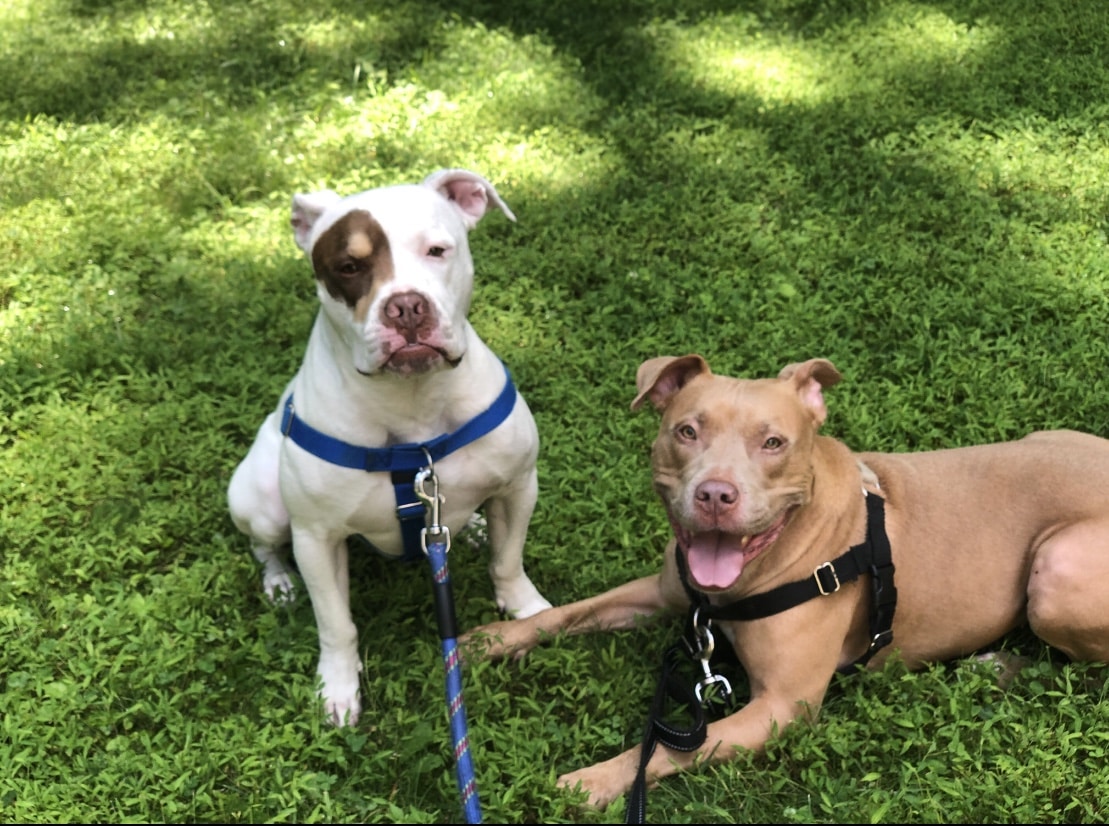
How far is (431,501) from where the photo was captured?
11.3 feet

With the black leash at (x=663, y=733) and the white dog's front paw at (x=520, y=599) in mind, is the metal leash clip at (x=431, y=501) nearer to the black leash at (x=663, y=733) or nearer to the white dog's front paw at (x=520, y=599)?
the white dog's front paw at (x=520, y=599)

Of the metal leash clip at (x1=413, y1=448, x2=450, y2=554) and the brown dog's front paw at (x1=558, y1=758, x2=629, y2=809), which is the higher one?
the metal leash clip at (x1=413, y1=448, x2=450, y2=554)

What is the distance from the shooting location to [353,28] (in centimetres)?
894

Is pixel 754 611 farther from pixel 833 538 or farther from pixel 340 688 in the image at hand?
pixel 340 688

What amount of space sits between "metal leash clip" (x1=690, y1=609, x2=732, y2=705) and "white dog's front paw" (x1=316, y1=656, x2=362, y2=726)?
3.83 ft

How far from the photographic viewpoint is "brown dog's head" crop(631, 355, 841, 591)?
3150mm

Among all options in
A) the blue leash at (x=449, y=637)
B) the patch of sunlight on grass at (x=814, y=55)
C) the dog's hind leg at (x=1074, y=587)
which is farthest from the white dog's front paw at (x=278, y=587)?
the patch of sunlight on grass at (x=814, y=55)

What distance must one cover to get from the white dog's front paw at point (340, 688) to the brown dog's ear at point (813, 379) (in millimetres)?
1798

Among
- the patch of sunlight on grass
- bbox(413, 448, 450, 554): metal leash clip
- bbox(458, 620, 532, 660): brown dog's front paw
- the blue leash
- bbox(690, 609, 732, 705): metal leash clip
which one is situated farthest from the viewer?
the patch of sunlight on grass

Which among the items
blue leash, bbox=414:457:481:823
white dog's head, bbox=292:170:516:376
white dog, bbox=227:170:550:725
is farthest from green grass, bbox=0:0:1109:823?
white dog's head, bbox=292:170:516:376

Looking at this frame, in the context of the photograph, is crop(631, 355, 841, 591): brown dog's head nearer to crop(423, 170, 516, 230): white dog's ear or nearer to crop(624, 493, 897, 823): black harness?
crop(624, 493, 897, 823): black harness

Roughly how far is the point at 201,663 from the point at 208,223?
372 cm

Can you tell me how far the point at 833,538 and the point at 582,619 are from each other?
3.24ft

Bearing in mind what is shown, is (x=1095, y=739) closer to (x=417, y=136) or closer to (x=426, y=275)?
(x=426, y=275)
